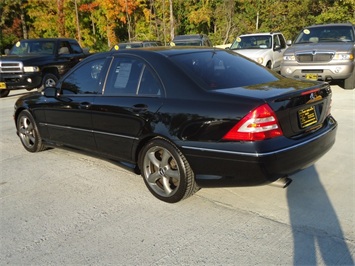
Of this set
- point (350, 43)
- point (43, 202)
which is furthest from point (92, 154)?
point (350, 43)

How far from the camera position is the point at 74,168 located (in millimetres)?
4844

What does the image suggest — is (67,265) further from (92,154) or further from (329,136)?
(329,136)

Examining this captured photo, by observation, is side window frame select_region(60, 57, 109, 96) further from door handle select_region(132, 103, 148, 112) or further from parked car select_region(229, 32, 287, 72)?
parked car select_region(229, 32, 287, 72)

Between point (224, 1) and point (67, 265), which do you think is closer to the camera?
point (67, 265)

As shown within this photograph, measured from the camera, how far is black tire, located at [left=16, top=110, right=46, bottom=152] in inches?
215

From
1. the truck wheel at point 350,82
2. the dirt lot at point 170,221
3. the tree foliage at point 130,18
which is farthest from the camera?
the tree foliage at point 130,18

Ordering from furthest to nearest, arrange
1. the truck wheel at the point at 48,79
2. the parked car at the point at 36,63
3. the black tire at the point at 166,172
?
the truck wheel at the point at 48,79 < the parked car at the point at 36,63 < the black tire at the point at 166,172

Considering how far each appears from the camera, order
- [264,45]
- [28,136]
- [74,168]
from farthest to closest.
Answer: [264,45] < [28,136] < [74,168]

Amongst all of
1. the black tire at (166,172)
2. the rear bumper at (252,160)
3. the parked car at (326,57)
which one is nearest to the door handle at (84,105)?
the black tire at (166,172)

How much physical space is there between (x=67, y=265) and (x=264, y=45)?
38.0 ft

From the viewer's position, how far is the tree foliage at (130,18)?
3966 centimetres

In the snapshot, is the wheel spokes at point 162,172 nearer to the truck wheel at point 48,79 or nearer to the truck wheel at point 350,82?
the truck wheel at point 350,82

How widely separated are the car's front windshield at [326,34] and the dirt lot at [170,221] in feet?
22.0

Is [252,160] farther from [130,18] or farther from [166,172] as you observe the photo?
[130,18]
